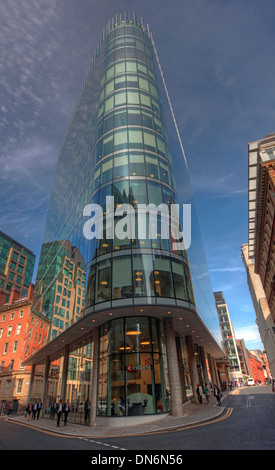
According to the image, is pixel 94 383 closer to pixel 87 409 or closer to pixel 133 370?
pixel 87 409

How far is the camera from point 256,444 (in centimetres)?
945

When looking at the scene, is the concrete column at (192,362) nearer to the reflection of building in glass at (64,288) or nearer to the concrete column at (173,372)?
the concrete column at (173,372)

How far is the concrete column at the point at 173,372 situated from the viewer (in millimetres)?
18938

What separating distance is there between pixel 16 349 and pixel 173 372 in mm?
45269

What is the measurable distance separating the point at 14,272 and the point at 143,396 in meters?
86.1

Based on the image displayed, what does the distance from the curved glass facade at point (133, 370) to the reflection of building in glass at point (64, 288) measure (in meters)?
4.68

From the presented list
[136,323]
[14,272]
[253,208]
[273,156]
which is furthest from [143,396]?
[14,272]

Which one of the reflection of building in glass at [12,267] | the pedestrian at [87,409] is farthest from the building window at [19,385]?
the reflection of building in glass at [12,267]

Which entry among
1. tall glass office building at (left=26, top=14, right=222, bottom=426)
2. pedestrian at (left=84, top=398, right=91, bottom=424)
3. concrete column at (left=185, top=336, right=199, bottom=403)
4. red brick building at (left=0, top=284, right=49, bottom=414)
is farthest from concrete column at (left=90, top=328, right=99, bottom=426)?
red brick building at (left=0, top=284, right=49, bottom=414)

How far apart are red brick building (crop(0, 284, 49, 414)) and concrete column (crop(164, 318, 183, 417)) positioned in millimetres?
26975

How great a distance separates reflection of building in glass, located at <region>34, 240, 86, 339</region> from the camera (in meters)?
25.1

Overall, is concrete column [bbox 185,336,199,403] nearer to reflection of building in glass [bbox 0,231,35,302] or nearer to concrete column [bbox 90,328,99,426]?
concrete column [bbox 90,328,99,426]

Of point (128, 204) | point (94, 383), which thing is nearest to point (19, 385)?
point (94, 383)

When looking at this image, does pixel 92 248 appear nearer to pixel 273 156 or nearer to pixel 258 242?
pixel 273 156
